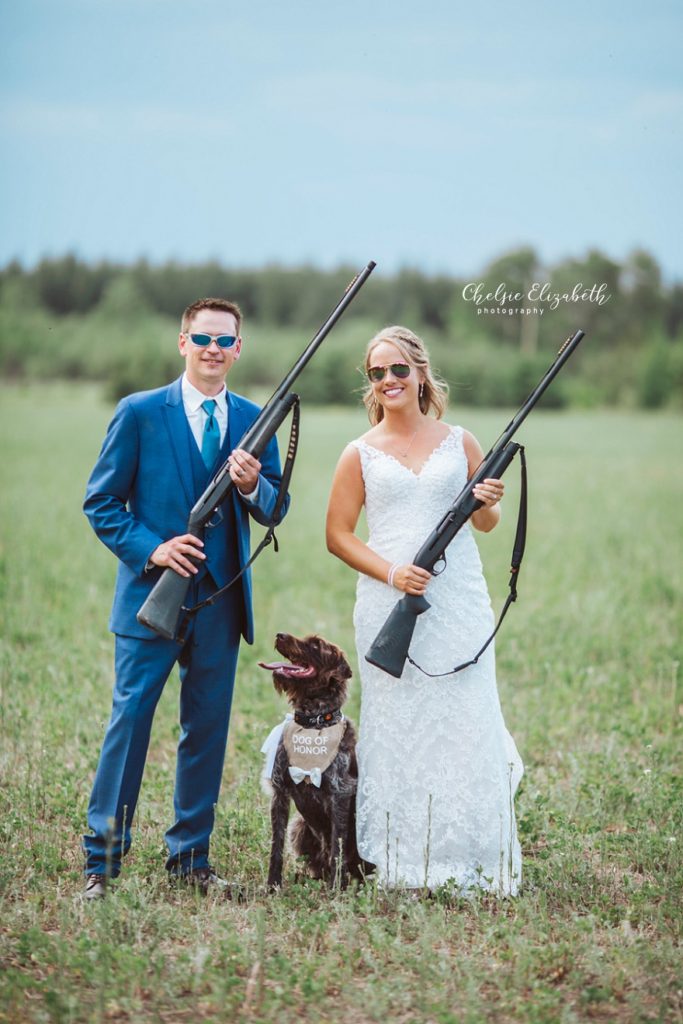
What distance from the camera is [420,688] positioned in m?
6.40

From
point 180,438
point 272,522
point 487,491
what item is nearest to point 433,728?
point 487,491

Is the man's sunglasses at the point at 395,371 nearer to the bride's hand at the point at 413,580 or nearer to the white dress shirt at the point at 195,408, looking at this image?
the white dress shirt at the point at 195,408

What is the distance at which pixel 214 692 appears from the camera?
6.29 m

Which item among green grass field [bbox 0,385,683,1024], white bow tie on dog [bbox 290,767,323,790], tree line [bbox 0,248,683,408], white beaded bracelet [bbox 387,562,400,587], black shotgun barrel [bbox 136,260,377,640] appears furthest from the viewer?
tree line [bbox 0,248,683,408]

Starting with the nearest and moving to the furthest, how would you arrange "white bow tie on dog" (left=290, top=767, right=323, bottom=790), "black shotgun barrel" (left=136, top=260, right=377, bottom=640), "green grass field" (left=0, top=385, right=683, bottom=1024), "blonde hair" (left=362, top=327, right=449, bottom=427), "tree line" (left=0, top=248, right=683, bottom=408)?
"green grass field" (left=0, top=385, right=683, bottom=1024), "black shotgun barrel" (left=136, top=260, right=377, bottom=640), "white bow tie on dog" (left=290, top=767, right=323, bottom=790), "blonde hair" (left=362, top=327, right=449, bottom=427), "tree line" (left=0, top=248, right=683, bottom=408)

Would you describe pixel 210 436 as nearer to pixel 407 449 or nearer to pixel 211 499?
pixel 211 499

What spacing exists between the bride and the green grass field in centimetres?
31

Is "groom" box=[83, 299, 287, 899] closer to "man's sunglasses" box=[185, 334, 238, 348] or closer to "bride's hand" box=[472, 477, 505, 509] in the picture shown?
"man's sunglasses" box=[185, 334, 238, 348]

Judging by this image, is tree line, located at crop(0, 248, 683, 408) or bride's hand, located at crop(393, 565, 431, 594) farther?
tree line, located at crop(0, 248, 683, 408)

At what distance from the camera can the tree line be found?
213ft

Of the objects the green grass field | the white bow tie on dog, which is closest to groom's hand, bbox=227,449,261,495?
the white bow tie on dog

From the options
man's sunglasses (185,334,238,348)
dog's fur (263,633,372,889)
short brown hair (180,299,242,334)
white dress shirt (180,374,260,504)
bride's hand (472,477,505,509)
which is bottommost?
dog's fur (263,633,372,889)

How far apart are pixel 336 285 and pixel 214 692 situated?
8419 cm

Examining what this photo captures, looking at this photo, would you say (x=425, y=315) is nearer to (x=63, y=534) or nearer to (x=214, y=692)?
(x=63, y=534)
